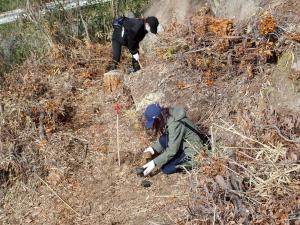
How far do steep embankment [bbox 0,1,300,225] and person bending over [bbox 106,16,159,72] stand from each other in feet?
1.40

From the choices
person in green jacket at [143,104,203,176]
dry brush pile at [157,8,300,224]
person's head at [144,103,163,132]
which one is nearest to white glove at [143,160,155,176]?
person in green jacket at [143,104,203,176]

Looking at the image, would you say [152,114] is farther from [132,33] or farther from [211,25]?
[132,33]

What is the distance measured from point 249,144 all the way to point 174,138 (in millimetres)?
1246

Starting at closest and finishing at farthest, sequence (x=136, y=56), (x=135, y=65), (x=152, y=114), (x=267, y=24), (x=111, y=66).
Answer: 1. (x=152, y=114)
2. (x=267, y=24)
3. (x=136, y=56)
4. (x=135, y=65)
5. (x=111, y=66)

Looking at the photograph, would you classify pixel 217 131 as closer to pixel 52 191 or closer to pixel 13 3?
pixel 52 191

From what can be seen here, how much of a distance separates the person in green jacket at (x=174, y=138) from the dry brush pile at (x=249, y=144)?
0.35 m

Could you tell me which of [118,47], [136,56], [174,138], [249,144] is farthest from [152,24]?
[249,144]

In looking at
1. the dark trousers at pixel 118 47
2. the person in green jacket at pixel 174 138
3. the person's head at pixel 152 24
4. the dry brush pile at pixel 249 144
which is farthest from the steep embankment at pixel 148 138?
the person's head at pixel 152 24

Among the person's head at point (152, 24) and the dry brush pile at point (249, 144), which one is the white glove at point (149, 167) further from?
the person's head at point (152, 24)

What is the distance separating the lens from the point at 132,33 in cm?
885

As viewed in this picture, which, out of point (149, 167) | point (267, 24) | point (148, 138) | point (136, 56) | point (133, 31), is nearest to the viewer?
point (149, 167)

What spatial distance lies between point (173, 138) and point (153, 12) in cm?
531

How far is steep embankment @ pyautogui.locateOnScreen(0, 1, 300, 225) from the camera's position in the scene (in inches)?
180

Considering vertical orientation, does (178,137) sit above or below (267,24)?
below
